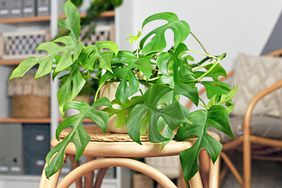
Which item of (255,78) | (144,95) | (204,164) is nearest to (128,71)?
(144,95)

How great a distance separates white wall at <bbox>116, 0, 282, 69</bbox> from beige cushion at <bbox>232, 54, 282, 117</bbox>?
10.3 inches

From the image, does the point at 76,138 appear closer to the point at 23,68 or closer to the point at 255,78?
the point at 23,68

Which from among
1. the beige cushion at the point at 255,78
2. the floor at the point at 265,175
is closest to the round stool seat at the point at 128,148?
the beige cushion at the point at 255,78

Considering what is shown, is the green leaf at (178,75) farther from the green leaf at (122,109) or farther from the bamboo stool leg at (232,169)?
the bamboo stool leg at (232,169)

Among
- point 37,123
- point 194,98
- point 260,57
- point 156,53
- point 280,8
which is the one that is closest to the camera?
point 194,98

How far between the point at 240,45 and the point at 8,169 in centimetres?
174

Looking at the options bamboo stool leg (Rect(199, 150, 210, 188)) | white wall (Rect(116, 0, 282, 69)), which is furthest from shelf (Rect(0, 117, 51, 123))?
bamboo stool leg (Rect(199, 150, 210, 188))

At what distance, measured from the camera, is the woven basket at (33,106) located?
3502mm

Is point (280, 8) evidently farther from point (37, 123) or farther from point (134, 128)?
point (134, 128)

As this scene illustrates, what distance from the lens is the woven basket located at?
11.5 ft

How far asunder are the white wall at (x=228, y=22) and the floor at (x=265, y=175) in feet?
2.11

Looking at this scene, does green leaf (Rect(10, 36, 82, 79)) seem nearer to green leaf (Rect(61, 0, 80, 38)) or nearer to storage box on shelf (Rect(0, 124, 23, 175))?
green leaf (Rect(61, 0, 80, 38))

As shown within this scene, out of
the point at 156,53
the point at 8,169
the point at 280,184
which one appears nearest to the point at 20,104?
the point at 8,169

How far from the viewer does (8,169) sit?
3.54 metres
